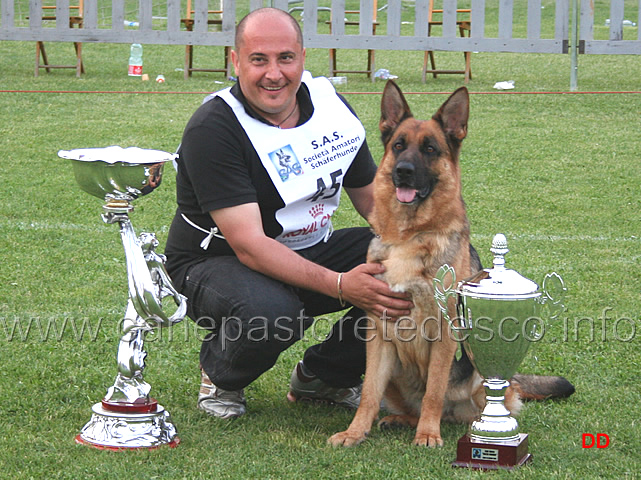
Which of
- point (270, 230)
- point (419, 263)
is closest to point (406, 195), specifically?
point (419, 263)

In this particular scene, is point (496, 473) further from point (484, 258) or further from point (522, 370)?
point (484, 258)

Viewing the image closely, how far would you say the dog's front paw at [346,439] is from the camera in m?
3.19

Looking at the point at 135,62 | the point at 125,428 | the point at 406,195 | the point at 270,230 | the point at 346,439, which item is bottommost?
the point at 346,439

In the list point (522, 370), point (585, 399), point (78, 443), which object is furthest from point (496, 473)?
point (78, 443)

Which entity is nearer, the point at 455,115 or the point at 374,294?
the point at 374,294

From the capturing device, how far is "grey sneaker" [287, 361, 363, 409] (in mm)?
3695

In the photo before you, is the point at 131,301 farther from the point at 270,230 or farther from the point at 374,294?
the point at 374,294

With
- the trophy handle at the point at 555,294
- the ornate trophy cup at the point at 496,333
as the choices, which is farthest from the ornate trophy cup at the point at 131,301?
the trophy handle at the point at 555,294

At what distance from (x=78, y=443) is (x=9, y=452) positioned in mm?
232

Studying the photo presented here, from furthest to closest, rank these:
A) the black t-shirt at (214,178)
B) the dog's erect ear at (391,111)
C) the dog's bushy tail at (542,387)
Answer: the dog's bushy tail at (542,387), the dog's erect ear at (391,111), the black t-shirt at (214,178)

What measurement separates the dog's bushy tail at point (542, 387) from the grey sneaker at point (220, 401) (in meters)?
1.13

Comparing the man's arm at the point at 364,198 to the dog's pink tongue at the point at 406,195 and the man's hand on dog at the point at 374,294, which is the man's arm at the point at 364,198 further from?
the man's hand on dog at the point at 374,294

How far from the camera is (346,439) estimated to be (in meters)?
3.20

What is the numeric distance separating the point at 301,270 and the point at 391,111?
0.77 m
